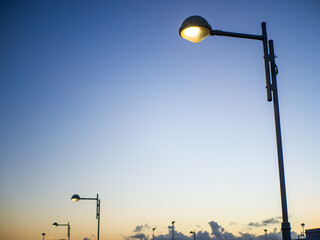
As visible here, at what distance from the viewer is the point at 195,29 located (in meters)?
6.61

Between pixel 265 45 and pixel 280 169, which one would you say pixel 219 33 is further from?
pixel 280 169

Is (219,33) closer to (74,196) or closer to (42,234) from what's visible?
(74,196)

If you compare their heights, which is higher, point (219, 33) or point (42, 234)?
point (219, 33)

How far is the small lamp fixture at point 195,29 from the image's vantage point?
647cm

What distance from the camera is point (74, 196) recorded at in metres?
26.2

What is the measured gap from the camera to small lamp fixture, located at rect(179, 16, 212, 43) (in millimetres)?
6473

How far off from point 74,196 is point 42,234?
193 ft

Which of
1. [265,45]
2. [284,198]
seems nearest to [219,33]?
[265,45]

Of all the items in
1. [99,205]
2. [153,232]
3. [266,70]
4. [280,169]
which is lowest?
[153,232]

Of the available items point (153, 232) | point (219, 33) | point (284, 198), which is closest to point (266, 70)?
point (219, 33)

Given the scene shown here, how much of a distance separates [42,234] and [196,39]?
8122cm

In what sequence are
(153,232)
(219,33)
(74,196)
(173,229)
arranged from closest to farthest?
(219,33) → (74,196) → (173,229) → (153,232)

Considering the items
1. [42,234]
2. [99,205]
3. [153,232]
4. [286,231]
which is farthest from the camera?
[153,232]

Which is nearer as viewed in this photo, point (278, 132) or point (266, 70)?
point (278, 132)
